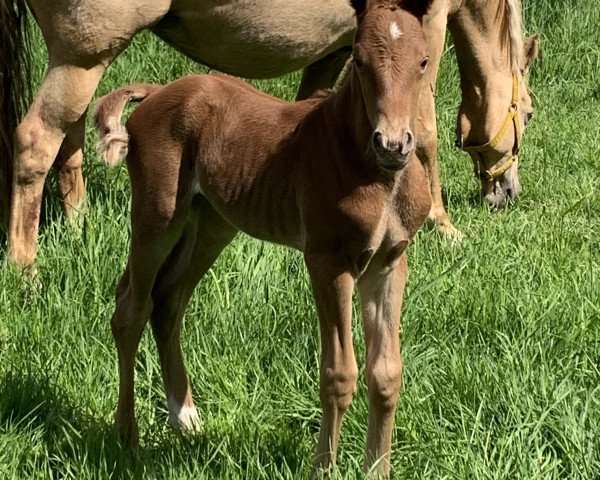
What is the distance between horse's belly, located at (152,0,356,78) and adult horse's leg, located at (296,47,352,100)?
1.39 ft

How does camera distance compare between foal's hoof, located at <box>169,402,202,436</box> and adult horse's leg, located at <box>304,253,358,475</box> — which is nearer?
adult horse's leg, located at <box>304,253,358,475</box>

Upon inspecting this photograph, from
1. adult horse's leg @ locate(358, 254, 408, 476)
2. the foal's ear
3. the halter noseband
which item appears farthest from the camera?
the foal's ear

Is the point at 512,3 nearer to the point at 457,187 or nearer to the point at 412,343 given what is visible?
the point at 457,187

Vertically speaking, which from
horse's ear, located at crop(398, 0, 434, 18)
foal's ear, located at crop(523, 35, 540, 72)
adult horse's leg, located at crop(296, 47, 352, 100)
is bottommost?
foal's ear, located at crop(523, 35, 540, 72)

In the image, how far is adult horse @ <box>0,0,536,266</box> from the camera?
15.0 ft

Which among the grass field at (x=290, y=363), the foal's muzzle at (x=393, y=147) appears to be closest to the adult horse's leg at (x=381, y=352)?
the grass field at (x=290, y=363)

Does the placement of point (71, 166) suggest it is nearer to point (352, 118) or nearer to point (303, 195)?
point (303, 195)

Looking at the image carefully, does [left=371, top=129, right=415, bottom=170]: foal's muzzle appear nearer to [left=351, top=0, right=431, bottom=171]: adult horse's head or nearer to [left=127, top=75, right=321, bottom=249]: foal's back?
[left=351, top=0, right=431, bottom=171]: adult horse's head

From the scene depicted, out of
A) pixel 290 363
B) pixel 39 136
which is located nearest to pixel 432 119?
pixel 39 136

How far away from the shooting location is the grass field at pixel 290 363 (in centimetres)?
332

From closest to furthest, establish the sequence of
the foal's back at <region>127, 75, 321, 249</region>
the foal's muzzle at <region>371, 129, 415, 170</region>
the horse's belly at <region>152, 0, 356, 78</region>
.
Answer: the foal's muzzle at <region>371, 129, 415, 170</region> < the foal's back at <region>127, 75, 321, 249</region> < the horse's belly at <region>152, 0, 356, 78</region>

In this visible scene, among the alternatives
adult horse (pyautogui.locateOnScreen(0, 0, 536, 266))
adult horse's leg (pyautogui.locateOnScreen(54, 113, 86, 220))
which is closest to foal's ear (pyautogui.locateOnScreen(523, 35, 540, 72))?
adult horse (pyautogui.locateOnScreen(0, 0, 536, 266))

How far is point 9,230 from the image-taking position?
4.78m

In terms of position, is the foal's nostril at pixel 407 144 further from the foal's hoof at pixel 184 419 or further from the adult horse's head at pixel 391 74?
the foal's hoof at pixel 184 419
